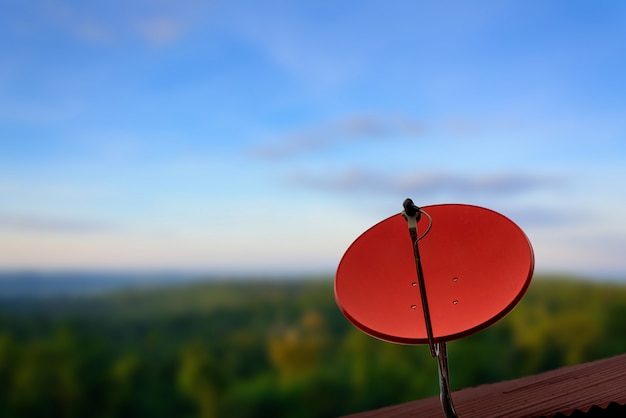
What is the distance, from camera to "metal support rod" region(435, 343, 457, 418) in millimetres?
1397

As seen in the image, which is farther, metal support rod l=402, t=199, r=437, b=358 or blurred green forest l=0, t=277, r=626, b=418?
blurred green forest l=0, t=277, r=626, b=418

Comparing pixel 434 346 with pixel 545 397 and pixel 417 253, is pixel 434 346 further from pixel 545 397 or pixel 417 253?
pixel 545 397

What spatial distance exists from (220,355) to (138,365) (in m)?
1.26

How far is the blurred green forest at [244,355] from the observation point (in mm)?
8562

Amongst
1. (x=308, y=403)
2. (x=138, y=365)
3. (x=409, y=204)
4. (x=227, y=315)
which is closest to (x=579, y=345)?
(x=308, y=403)

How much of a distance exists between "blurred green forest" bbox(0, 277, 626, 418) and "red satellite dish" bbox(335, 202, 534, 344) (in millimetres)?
7001

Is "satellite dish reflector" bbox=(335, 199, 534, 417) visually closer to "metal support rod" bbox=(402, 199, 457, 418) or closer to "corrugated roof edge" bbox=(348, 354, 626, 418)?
"metal support rod" bbox=(402, 199, 457, 418)

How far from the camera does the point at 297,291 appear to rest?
9.04 metres

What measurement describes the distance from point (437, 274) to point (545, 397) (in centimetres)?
43

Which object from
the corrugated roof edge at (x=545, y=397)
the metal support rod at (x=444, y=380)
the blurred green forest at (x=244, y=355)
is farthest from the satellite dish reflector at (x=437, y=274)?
the blurred green forest at (x=244, y=355)

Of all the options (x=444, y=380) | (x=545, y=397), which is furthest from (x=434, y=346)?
(x=545, y=397)

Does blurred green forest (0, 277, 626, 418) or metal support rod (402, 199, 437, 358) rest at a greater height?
metal support rod (402, 199, 437, 358)

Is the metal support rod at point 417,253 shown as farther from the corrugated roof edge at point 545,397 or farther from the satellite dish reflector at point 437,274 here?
the corrugated roof edge at point 545,397

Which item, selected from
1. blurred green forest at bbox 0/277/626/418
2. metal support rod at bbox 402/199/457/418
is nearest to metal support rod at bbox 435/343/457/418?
metal support rod at bbox 402/199/457/418
